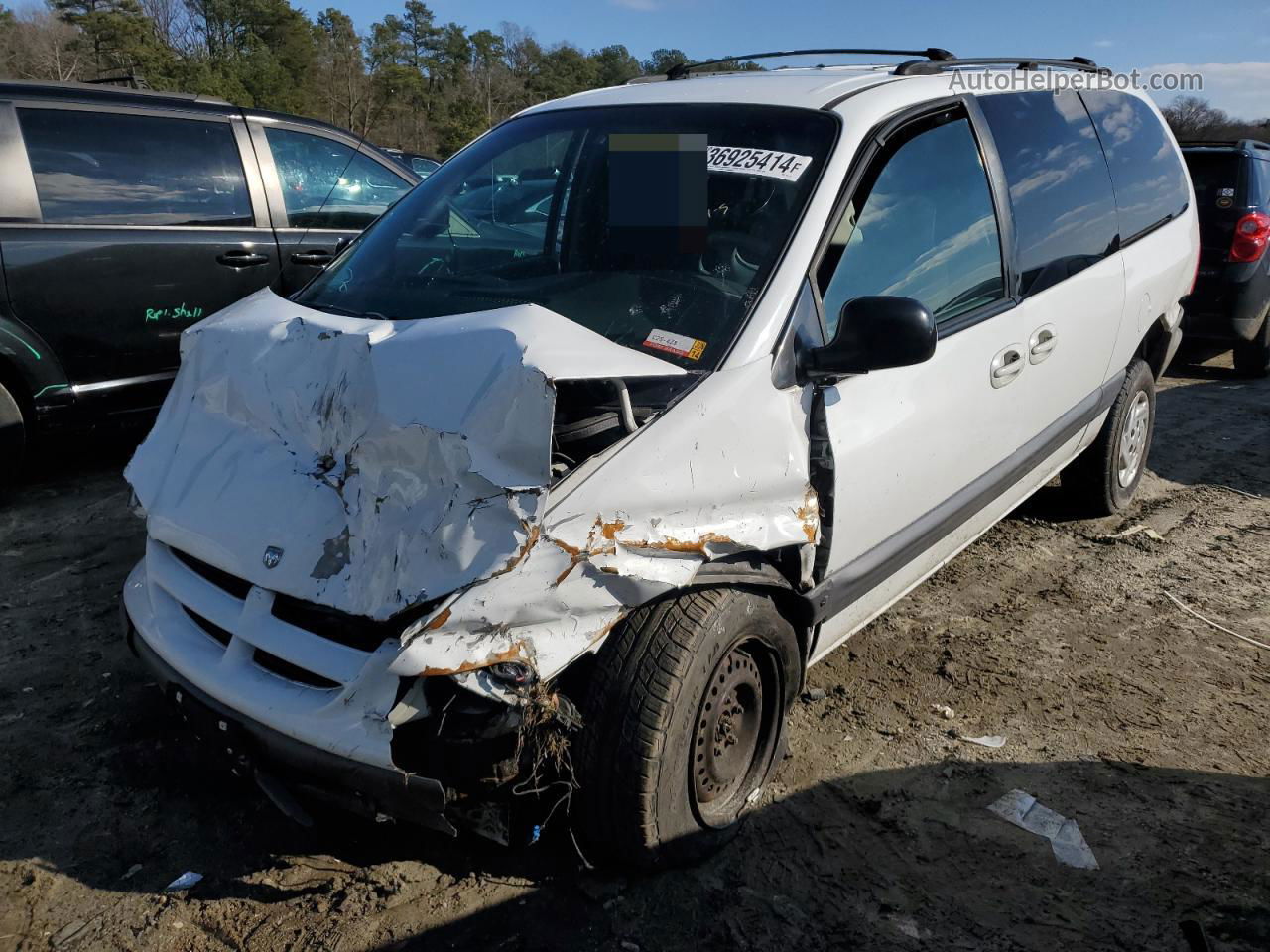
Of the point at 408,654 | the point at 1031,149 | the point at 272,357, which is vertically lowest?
the point at 408,654

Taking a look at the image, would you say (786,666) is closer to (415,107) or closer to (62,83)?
(62,83)

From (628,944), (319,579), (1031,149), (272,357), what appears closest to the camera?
(319,579)

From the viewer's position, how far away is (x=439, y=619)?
1.91 meters

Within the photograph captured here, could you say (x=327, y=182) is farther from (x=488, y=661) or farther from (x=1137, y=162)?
(x=488, y=661)

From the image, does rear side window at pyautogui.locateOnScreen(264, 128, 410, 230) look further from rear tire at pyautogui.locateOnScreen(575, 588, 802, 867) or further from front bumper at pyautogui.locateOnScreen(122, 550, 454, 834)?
rear tire at pyautogui.locateOnScreen(575, 588, 802, 867)

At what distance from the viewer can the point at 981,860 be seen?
252 centimetres

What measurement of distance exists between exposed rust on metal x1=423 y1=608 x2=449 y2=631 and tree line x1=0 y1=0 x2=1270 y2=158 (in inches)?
1111

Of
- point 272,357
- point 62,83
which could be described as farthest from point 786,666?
point 62,83

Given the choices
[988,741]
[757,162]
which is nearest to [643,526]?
[757,162]

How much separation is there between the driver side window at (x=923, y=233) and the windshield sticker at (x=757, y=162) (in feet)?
0.62

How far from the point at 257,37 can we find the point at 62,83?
47.5 m

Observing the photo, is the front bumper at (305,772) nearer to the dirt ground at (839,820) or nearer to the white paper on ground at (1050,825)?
the dirt ground at (839,820)

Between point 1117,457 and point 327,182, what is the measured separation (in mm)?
4665

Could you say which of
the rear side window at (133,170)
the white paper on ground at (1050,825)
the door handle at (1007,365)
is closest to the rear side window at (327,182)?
the rear side window at (133,170)
